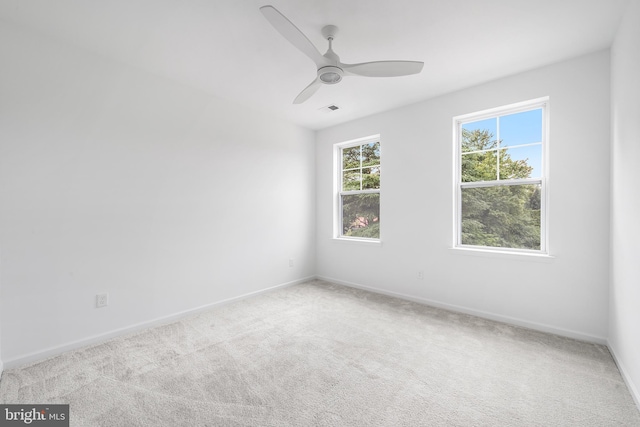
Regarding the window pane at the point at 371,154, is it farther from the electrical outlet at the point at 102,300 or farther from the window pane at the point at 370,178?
the electrical outlet at the point at 102,300

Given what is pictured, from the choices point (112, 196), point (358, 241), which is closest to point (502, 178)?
point (358, 241)

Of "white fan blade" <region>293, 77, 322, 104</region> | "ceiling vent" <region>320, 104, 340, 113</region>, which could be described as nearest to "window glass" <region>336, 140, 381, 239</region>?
"ceiling vent" <region>320, 104, 340, 113</region>

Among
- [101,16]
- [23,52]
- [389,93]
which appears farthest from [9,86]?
[389,93]

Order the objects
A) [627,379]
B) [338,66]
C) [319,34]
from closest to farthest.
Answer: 1. [627,379]
2. [338,66]
3. [319,34]

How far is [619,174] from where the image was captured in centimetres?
215

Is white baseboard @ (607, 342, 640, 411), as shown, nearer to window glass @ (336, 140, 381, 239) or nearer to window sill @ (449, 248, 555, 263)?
window sill @ (449, 248, 555, 263)

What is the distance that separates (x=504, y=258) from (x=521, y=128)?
4.55 ft

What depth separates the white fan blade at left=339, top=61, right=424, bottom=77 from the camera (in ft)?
6.53

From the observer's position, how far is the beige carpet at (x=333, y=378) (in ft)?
5.41

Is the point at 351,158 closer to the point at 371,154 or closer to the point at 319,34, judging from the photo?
the point at 371,154

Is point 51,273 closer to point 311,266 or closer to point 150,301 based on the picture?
point 150,301

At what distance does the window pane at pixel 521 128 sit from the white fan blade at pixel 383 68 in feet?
5.53

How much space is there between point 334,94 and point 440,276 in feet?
8.29

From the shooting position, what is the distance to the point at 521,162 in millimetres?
2996
